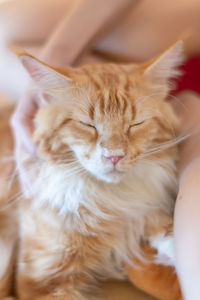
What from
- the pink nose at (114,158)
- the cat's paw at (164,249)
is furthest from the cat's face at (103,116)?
the cat's paw at (164,249)

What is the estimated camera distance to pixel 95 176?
3.59 feet

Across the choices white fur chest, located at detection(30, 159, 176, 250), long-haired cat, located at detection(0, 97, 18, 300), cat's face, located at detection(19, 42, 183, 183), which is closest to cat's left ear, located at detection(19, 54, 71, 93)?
cat's face, located at detection(19, 42, 183, 183)

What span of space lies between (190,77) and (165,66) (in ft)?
1.60

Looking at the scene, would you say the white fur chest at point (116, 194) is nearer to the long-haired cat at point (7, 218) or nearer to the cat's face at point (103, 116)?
the cat's face at point (103, 116)

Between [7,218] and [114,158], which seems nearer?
[114,158]

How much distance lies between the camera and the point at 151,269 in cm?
108

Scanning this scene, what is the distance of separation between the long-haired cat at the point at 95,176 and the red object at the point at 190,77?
1.17 feet

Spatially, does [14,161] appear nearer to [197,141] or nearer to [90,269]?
[90,269]

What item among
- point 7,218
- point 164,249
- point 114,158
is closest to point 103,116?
point 114,158

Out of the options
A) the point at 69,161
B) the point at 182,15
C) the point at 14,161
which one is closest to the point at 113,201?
the point at 69,161

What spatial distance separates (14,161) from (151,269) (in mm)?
715

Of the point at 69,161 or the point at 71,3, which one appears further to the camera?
the point at 71,3

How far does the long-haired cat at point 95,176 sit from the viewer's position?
1020 mm

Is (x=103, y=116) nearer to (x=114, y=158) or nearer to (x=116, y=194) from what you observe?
(x=114, y=158)
